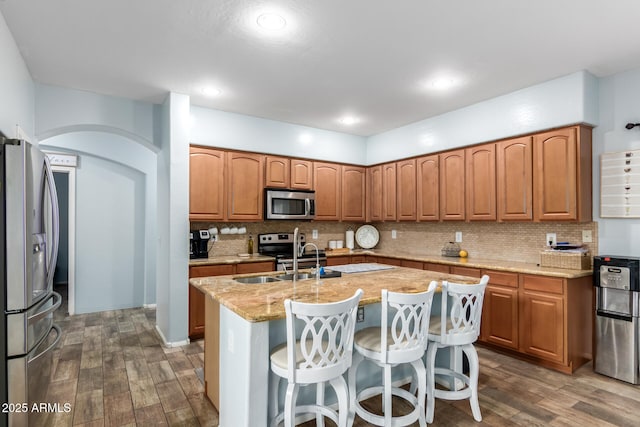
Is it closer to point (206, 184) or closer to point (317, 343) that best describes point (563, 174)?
point (317, 343)

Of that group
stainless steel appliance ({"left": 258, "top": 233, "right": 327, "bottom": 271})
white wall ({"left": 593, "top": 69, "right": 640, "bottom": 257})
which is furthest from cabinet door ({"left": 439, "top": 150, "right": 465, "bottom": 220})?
stainless steel appliance ({"left": 258, "top": 233, "right": 327, "bottom": 271})

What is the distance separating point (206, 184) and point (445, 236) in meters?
3.29

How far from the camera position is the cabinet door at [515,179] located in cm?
379

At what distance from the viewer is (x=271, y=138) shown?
16.4 ft

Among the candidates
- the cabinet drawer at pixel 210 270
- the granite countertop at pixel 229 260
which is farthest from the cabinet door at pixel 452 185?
the cabinet drawer at pixel 210 270

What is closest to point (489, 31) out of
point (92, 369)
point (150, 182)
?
point (92, 369)

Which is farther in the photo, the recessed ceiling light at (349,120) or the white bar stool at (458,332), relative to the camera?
the recessed ceiling light at (349,120)

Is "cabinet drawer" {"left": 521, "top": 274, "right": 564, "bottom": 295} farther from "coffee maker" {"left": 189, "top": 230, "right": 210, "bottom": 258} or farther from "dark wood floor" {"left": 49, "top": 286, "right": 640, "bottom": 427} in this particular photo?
"coffee maker" {"left": 189, "top": 230, "right": 210, "bottom": 258}

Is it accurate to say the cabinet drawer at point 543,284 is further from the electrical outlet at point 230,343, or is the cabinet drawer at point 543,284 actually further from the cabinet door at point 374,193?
the electrical outlet at point 230,343

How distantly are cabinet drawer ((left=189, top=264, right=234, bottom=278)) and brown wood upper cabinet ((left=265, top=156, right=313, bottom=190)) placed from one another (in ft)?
4.26

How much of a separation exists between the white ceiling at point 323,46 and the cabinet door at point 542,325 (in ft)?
7.02

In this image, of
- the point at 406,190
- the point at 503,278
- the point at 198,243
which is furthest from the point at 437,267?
the point at 198,243

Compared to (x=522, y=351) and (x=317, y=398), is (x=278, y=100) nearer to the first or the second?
(x=317, y=398)

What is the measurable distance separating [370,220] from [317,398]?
154 inches
